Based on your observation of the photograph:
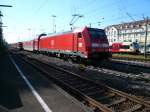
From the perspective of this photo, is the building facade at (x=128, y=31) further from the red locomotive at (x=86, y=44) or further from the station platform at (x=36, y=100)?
the station platform at (x=36, y=100)

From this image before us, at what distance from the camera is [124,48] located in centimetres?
5884

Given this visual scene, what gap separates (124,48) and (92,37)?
38306 millimetres

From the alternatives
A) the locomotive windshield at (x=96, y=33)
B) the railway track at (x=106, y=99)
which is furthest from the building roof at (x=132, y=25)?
the railway track at (x=106, y=99)

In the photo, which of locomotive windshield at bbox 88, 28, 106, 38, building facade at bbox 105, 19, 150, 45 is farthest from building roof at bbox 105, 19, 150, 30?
locomotive windshield at bbox 88, 28, 106, 38

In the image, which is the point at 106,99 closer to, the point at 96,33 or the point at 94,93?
the point at 94,93

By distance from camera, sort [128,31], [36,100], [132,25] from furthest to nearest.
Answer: [128,31] → [132,25] → [36,100]

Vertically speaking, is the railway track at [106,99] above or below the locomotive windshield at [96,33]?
below

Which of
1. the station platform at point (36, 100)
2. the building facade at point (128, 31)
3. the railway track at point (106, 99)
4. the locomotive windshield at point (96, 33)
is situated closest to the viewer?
the station platform at point (36, 100)

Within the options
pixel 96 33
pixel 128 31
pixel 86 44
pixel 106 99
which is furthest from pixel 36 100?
pixel 128 31

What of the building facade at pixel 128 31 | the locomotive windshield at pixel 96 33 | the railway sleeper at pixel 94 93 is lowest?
the railway sleeper at pixel 94 93

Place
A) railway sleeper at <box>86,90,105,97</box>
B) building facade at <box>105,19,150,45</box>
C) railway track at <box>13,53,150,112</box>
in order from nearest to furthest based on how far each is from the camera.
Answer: railway track at <box>13,53,150,112</box> → railway sleeper at <box>86,90,105,97</box> → building facade at <box>105,19,150,45</box>

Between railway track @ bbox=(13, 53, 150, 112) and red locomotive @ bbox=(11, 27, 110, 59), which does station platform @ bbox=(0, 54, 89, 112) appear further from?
red locomotive @ bbox=(11, 27, 110, 59)

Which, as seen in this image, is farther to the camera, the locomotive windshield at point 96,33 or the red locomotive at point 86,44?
the locomotive windshield at point 96,33

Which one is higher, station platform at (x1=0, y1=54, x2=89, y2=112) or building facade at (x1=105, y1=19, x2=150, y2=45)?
building facade at (x1=105, y1=19, x2=150, y2=45)
